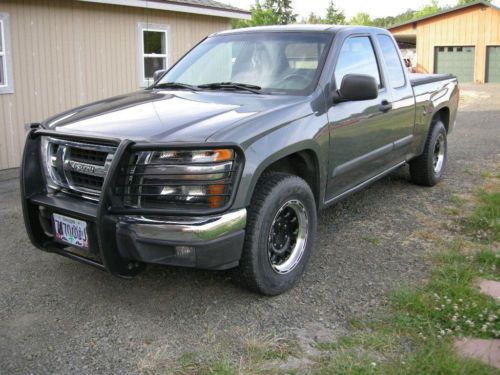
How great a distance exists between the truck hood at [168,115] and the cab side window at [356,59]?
743 mm

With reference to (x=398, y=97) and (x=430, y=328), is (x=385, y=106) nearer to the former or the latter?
(x=398, y=97)

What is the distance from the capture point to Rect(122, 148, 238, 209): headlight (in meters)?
3.17

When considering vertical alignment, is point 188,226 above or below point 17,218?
above

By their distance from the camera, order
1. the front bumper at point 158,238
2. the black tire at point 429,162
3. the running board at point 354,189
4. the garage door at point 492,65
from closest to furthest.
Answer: the front bumper at point 158,238 < the running board at point 354,189 < the black tire at point 429,162 < the garage door at point 492,65

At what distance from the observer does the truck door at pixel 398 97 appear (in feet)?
17.6

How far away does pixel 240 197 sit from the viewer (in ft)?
10.7

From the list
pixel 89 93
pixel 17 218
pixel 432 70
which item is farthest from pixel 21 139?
pixel 432 70

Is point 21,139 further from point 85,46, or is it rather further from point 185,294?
point 185,294

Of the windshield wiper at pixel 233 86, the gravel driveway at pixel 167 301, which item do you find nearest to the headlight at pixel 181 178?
the gravel driveway at pixel 167 301

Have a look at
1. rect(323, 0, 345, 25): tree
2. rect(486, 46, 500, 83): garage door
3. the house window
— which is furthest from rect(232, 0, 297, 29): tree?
the house window

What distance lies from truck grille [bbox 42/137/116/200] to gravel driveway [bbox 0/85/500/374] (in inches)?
31.1

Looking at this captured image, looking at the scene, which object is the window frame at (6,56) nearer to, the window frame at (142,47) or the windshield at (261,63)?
the window frame at (142,47)

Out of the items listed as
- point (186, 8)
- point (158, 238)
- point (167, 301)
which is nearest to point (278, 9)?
point (186, 8)

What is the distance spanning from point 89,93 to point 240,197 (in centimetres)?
718
